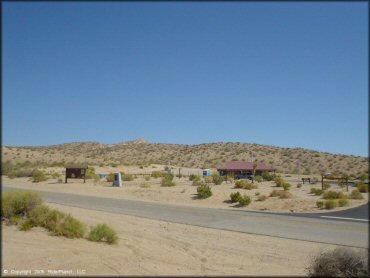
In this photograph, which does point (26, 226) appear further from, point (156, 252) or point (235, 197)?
point (235, 197)

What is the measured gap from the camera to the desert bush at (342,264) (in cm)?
1070

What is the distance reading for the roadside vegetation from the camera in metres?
15.3

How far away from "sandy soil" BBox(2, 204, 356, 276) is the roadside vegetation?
1.25 ft

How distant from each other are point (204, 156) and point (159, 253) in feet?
322

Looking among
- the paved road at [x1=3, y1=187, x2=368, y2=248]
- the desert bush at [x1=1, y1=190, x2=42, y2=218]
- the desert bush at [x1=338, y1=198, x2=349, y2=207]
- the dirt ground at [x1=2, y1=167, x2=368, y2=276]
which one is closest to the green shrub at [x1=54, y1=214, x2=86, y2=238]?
the dirt ground at [x1=2, y1=167, x2=368, y2=276]

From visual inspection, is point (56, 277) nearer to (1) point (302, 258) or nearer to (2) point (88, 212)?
(1) point (302, 258)

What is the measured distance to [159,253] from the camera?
14242 millimetres

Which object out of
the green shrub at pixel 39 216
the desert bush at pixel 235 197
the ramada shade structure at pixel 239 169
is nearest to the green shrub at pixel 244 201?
the desert bush at pixel 235 197

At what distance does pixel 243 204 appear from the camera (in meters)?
31.5

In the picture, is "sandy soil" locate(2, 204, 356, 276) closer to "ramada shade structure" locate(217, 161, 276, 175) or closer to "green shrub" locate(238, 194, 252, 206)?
"green shrub" locate(238, 194, 252, 206)

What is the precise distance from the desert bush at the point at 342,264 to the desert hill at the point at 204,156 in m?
56.8

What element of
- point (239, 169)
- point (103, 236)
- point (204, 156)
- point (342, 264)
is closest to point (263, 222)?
point (103, 236)

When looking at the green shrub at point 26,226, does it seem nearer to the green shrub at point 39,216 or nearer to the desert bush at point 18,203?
the green shrub at point 39,216

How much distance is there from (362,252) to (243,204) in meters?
20.1
